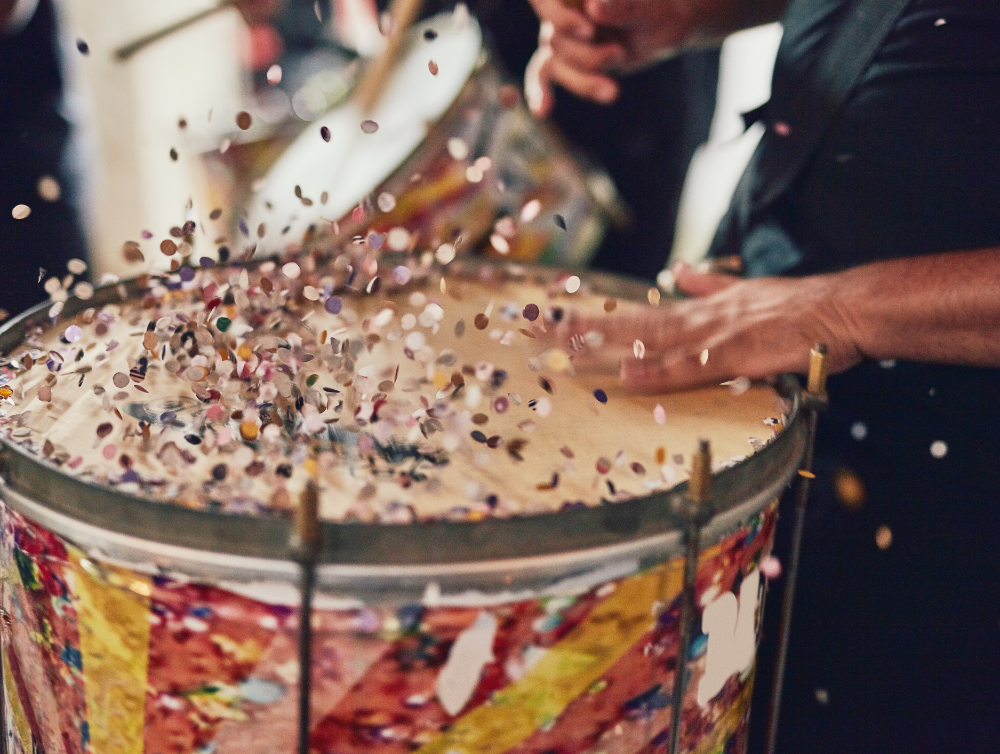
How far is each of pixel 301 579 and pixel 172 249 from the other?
0.40 meters

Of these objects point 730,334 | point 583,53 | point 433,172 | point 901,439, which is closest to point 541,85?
point 583,53

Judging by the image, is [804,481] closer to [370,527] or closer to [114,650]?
[370,527]

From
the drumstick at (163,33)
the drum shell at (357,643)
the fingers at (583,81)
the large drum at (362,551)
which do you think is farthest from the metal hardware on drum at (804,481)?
the drumstick at (163,33)

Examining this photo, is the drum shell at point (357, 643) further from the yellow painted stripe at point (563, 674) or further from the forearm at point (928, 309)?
the forearm at point (928, 309)

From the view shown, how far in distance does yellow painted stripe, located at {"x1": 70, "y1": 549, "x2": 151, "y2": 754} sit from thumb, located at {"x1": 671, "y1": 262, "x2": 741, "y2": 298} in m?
0.70

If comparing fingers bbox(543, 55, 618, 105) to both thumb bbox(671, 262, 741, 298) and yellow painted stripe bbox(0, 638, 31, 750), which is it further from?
yellow painted stripe bbox(0, 638, 31, 750)

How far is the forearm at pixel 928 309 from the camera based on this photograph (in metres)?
0.84

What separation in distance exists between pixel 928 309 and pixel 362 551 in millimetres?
609

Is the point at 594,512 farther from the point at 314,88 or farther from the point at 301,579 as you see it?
the point at 314,88

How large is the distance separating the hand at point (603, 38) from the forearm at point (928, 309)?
468 mm

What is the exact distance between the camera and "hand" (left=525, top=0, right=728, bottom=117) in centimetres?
119

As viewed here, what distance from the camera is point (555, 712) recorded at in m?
0.62

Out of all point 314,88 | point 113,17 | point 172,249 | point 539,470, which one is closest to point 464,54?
point 314,88

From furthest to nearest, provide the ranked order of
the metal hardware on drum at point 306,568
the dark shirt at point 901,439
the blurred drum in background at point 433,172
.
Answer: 1. the blurred drum in background at point 433,172
2. the dark shirt at point 901,439
3. the metal hardware on drum at point 306,568
